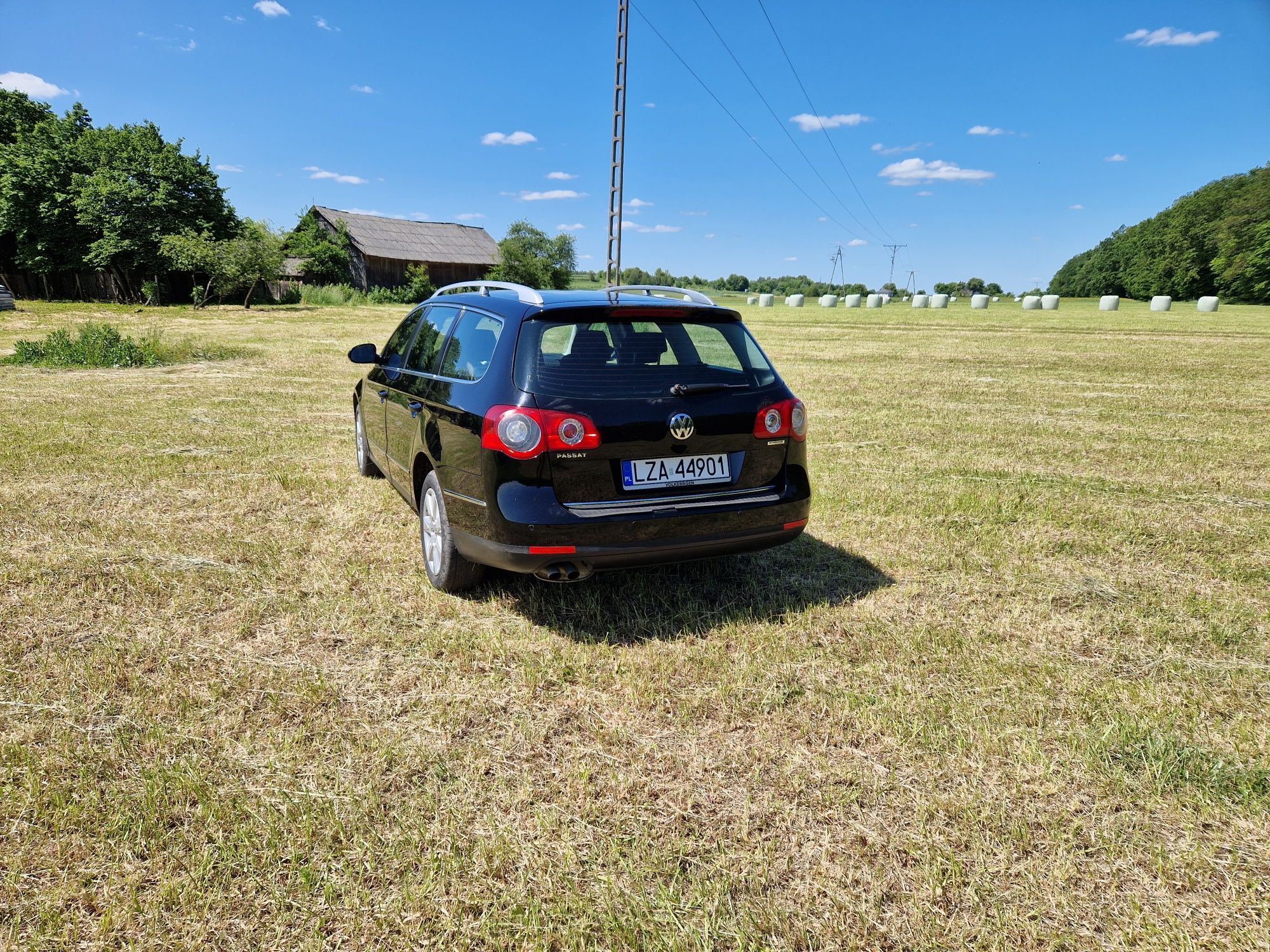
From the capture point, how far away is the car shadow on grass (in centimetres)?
393

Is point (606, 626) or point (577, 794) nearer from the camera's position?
point (577, 794)

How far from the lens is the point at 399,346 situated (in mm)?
5641

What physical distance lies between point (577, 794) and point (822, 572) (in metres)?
2.54

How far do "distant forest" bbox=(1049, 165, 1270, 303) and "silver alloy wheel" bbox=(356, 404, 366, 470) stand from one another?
93943 millimetres

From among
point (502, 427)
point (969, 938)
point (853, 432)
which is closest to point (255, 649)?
point (502, 427)

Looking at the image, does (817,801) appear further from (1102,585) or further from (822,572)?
(1102,585)

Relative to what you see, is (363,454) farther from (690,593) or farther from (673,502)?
(673,502)

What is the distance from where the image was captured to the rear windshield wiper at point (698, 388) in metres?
3.67

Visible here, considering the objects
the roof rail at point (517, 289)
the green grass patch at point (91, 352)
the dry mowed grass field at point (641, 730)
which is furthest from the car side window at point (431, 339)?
the green grass patch at point (91, 352)

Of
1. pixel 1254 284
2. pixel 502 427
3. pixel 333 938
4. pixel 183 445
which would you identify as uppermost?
pixel 1254 284

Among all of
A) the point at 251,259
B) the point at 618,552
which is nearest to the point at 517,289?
the point at 618,552

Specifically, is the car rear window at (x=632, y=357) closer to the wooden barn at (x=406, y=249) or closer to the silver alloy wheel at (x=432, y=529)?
the silver alloy wheel at (x=432, y=529)

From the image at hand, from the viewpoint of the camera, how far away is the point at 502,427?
137 inches

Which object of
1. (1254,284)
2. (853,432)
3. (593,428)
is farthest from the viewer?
(1254,284)
